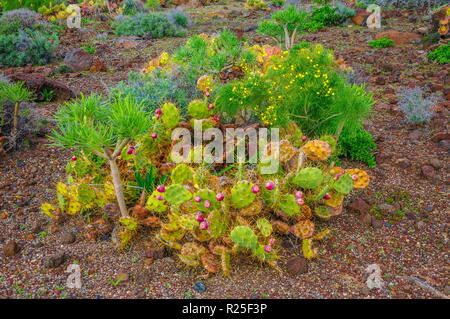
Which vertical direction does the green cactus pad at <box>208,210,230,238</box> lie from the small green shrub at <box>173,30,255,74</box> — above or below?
below

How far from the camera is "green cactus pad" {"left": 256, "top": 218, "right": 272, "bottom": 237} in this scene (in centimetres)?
275

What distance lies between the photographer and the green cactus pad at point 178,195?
2727mm

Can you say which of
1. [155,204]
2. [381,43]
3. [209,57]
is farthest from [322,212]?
[381,43]

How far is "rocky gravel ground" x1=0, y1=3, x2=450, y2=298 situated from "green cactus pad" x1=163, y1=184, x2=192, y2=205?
16.3 inches

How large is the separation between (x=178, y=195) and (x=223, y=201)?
0.29 metres

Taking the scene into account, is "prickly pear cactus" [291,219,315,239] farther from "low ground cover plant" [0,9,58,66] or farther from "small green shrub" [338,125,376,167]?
"low ground cover plant" [0,9,58,66]

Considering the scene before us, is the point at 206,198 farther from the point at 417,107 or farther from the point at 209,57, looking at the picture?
the point at 417,107

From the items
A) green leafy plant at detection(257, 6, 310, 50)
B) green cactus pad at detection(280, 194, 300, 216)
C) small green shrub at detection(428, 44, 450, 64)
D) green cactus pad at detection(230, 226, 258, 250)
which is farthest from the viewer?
small green shrub at detection(428, 44, 450, 64)

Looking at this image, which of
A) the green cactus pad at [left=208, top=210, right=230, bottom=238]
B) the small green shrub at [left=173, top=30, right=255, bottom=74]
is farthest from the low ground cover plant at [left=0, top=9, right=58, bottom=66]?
the green cactus pad at [left=208, top=210, right=230, bottom=238]

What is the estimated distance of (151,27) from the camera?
9.77 meters

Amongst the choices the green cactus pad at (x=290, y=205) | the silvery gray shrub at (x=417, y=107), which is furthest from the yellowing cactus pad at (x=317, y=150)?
the silvery gray shrub at (x=417, y=107)

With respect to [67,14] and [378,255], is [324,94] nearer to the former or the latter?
[378,255]

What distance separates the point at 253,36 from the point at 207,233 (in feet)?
23.8

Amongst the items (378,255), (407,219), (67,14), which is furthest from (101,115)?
(67,14)
